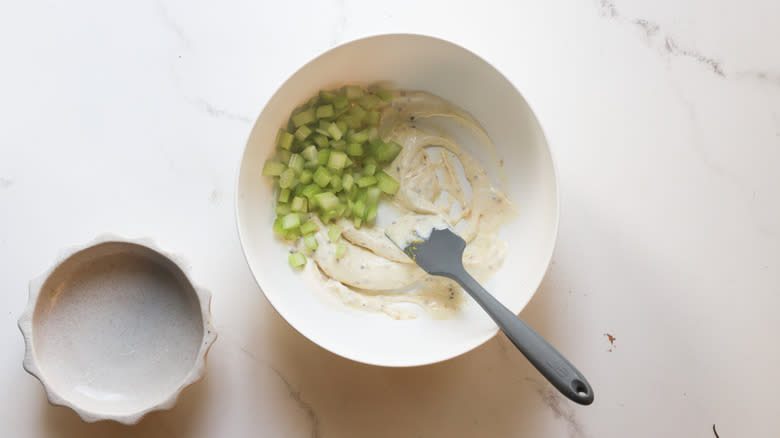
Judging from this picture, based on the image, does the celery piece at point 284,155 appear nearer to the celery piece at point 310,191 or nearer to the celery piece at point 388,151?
the celery piece at point 310,191

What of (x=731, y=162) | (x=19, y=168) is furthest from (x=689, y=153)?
(x=19, y=168)

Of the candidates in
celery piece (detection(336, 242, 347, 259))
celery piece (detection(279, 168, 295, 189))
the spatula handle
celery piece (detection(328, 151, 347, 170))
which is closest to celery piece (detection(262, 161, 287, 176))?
celery piece (detection(279, 168, 295, 189))

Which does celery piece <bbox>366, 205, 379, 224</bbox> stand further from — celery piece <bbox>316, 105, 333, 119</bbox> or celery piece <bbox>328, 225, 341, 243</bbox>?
celery piece <bbox>316, 105, 333, 119</bbox>

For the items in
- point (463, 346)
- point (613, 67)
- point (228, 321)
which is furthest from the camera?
point (613, 67)

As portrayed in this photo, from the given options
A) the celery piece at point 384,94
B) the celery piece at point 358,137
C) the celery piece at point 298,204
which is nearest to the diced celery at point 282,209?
the celery piece at point 298,204

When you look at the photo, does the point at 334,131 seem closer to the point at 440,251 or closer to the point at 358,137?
the point at 358,137

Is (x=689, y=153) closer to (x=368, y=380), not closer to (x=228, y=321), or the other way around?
(x=368, y=380)

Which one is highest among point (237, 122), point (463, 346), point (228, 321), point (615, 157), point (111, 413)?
point (615, 157)
